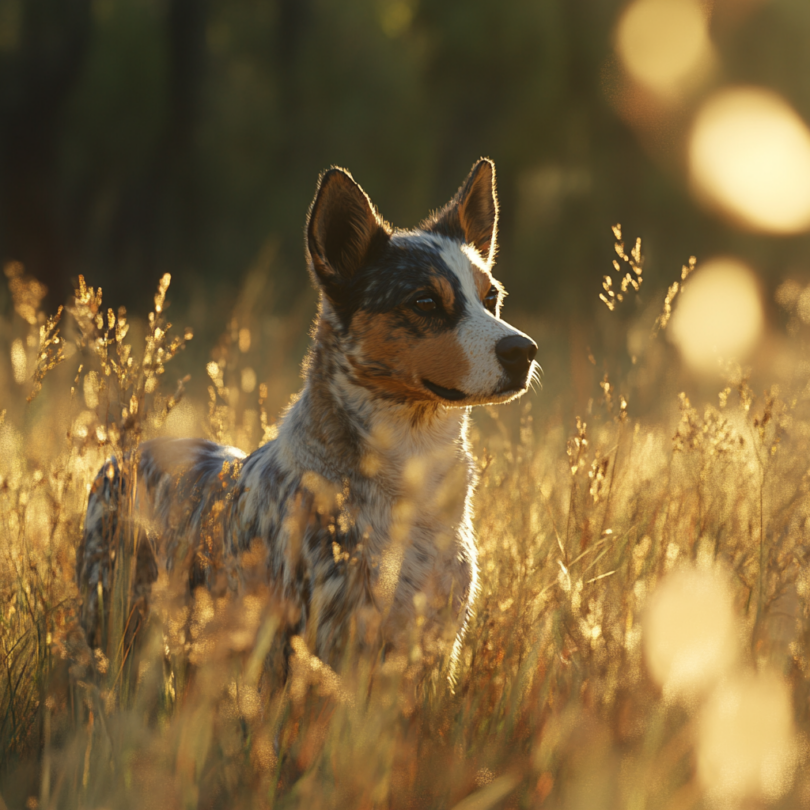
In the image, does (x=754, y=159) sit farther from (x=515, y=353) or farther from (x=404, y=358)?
(x=404, y=358)

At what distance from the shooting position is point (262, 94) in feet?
35.6

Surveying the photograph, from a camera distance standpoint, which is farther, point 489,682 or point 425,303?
point 425,303

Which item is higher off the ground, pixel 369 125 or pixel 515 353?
pixel 369 125

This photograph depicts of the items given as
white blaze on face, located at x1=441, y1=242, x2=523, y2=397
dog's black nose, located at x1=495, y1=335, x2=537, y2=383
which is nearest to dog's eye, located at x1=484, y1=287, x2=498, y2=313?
white blaze on face, located at x1=441, y1=242, x2=523, y2=397

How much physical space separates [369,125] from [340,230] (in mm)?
8336

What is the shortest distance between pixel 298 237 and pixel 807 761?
9.97 meters

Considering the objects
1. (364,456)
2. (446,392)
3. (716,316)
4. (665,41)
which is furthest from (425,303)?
(665,41)

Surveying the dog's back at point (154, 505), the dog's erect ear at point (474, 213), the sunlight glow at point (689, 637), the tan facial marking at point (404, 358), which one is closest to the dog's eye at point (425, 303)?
the tan facial marking at point (404, 358)

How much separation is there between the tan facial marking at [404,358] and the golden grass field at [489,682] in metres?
0.55

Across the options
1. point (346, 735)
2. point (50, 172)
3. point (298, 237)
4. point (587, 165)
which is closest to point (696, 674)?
point (346, 735)

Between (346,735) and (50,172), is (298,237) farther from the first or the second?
(346,735)

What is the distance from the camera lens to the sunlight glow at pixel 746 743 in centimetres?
173

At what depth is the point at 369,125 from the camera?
11.1 meters

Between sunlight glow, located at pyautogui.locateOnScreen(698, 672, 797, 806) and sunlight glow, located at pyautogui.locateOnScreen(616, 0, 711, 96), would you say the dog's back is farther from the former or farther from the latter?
sunlight glow, located at pyautogui.locateOnScreen(616, 0, 711, 96)
